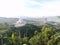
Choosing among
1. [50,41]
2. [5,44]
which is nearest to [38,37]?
[50,41]

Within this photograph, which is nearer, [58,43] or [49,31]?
[58,43]

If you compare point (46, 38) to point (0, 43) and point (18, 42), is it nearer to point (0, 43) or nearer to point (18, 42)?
point (18, 42)

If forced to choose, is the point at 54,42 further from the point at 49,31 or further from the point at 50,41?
the point at 49,31

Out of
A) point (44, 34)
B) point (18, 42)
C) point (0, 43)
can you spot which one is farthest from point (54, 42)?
point (0, 43)

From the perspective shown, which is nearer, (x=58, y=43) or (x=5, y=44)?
(x=58, y=43)

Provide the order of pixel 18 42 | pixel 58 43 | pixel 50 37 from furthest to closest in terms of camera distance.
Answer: pixel 18 42, pixel 50 37, pixel 58 43

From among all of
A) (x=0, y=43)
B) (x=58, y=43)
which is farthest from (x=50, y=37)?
(x=0, y=43)

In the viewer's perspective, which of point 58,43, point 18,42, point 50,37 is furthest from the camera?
point 18,42

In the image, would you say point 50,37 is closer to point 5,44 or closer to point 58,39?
point 58,39
